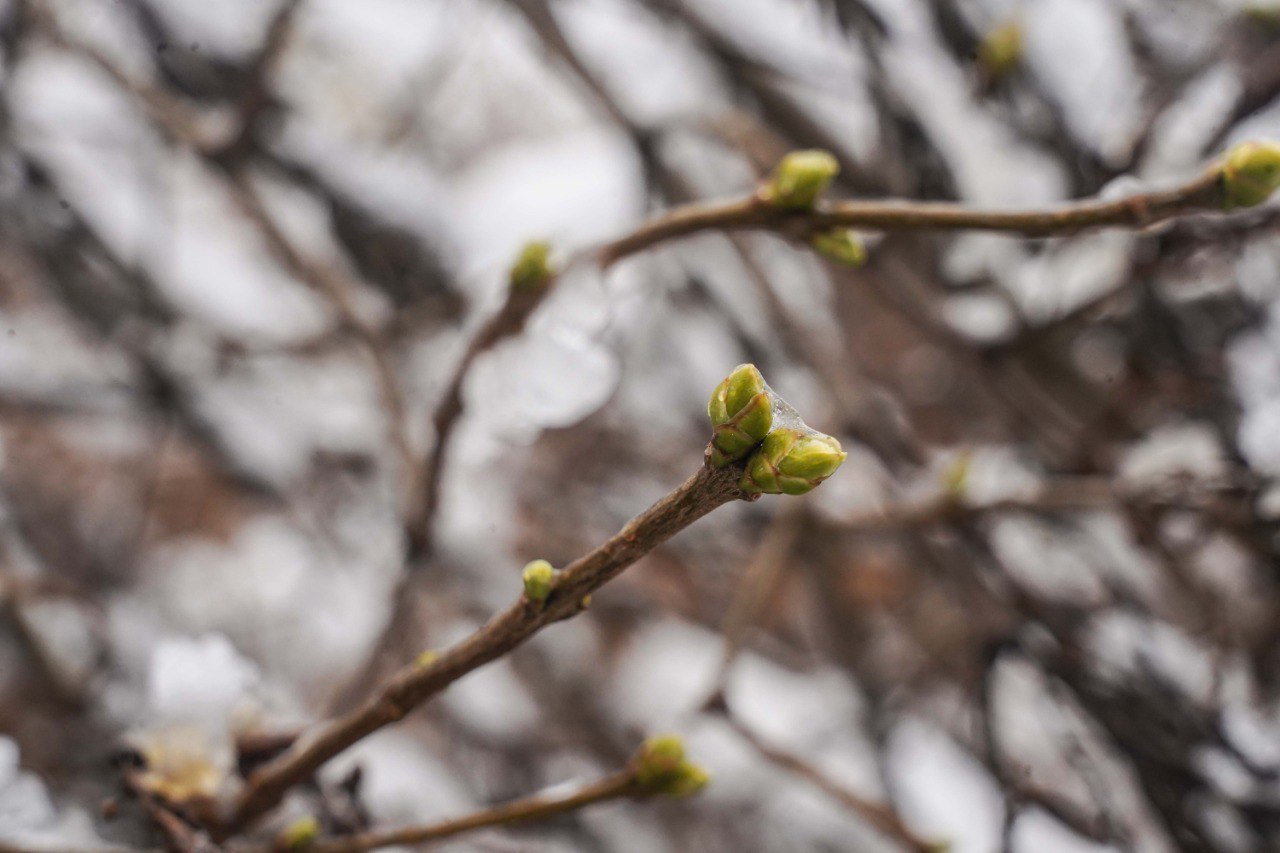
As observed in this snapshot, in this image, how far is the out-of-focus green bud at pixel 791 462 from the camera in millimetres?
425

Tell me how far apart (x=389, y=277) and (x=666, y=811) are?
1.43 metres

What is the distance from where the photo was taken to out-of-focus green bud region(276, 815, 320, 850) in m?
0.70

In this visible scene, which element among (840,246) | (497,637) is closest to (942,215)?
(840,246)

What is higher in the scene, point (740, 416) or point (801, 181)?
point (801, 181)

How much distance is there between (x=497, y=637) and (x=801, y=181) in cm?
40

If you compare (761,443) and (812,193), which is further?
(812,193)

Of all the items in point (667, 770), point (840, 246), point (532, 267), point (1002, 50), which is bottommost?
point (667, 770)

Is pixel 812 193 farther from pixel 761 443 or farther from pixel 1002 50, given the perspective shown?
pixel 1002 50

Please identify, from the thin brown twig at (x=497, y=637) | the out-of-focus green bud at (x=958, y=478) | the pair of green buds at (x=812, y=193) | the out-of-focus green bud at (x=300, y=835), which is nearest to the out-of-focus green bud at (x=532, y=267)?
the pair of green buds at (x=812, y=193)

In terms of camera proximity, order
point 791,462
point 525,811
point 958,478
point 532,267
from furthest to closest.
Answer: point 958,478 → point 532,267 → point 525,811 → point 791,462

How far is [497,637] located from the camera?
1.80 feet

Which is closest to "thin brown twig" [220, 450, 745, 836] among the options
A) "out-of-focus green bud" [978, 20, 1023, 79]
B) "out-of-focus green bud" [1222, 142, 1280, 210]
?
"out-of-focus green bud" [1222, 142, 1280, 210]

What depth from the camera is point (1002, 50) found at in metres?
1.42

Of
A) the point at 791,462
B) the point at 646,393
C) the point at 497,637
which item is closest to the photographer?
the point at 791,462
